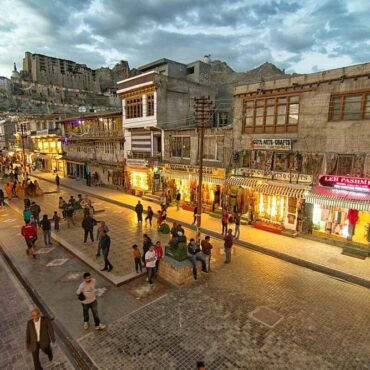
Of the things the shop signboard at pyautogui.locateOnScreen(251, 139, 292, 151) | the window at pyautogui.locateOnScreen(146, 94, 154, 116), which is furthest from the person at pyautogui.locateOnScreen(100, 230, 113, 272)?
the window at pyautogui.locateOnScreen(146, 94, 154, 116)

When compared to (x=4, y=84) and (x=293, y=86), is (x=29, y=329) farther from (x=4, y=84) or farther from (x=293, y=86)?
(x=4, y=84)

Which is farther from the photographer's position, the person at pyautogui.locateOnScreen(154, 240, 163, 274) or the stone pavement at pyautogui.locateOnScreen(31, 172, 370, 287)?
the stone pavement at pyautogui.locateOnScreen(31, 172, 370, 287)

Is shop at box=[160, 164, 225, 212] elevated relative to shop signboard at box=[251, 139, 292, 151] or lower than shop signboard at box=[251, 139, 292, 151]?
lower

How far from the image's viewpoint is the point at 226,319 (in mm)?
8625

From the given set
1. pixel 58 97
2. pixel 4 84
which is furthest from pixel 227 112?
pixel 4 84

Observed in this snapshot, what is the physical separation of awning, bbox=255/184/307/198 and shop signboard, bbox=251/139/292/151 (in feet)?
8.21

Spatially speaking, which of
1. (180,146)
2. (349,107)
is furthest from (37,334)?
(180,146)

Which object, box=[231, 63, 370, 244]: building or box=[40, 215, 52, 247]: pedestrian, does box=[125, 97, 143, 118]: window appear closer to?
box=[231, 63, 370, 244]: building

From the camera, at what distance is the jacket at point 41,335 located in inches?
250

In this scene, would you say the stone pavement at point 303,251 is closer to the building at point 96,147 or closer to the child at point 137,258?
the child at point 137,258

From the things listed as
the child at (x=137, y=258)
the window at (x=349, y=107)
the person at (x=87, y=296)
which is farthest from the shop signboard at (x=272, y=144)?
the person at (x=87, y=296)

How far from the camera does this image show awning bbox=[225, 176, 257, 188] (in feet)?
58.8

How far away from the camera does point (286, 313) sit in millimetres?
8984

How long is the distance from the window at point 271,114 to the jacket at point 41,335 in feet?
52.6
